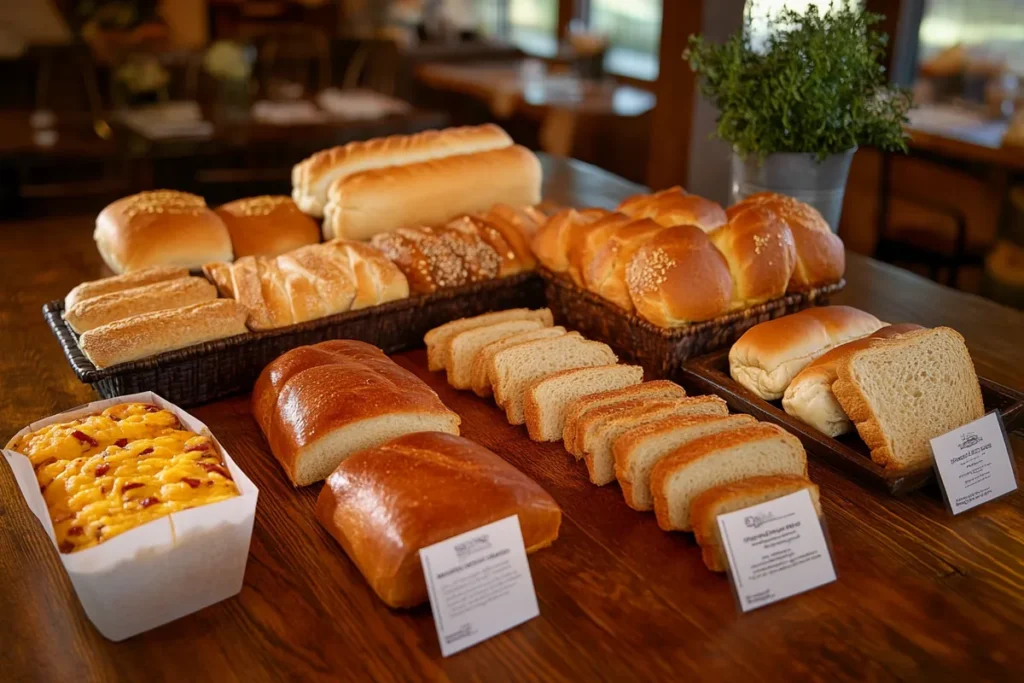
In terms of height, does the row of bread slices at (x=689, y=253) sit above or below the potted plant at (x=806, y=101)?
below

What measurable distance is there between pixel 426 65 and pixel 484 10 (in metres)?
2.80

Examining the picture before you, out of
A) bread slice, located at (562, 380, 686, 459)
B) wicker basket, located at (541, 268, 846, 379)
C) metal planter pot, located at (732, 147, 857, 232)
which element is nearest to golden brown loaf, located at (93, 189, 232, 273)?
wicker basket, located at (541, 268, 846, 379)

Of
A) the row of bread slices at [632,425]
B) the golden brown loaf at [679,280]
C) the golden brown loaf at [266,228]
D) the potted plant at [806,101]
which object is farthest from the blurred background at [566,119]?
the golden brown loaf at [266,228]

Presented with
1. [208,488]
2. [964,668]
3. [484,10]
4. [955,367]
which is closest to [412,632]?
[208,488]

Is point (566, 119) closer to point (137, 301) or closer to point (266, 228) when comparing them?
point (266, 228)

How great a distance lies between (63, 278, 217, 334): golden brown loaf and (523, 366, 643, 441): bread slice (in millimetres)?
855

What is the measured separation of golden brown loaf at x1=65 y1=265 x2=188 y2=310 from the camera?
6.93 feet

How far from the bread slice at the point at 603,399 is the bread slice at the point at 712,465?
0.75ft

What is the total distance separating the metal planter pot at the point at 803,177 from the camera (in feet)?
8.76

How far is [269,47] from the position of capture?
7.77 meters

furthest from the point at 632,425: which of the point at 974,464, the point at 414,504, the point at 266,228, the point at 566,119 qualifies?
the point at 566,119

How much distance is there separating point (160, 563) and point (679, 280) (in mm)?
1259

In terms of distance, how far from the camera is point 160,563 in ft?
4.16

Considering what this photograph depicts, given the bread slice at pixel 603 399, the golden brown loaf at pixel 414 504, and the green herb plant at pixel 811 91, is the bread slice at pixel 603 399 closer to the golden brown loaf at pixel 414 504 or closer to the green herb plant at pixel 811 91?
the golden brown loaf at pixel 414 504
